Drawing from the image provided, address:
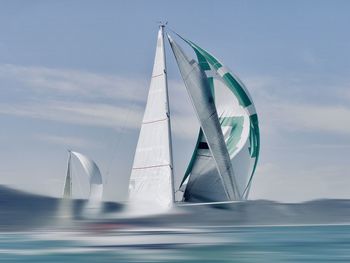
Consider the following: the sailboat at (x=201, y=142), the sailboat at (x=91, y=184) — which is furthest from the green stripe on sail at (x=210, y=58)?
the sailboat at (x=91, y=184)

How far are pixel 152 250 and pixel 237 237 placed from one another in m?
8.98

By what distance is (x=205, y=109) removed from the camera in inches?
1702

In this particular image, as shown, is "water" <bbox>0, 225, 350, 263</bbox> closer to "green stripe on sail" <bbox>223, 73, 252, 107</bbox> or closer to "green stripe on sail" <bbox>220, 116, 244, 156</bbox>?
"green stripe on sail" <bbox>220, 116, 244, 156</bbox>

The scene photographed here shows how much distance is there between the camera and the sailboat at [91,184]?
147 feet

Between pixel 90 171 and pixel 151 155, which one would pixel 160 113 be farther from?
pixel 90 171

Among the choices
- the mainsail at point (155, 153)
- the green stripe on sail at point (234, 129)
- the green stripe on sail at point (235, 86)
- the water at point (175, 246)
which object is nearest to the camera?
the water at point (175, 246)

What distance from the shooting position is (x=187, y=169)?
148 feet

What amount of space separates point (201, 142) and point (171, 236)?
19.3ft

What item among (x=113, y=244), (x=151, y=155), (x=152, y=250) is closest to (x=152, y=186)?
(x=151, y=155)

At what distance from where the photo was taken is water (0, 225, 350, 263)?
2969 cm

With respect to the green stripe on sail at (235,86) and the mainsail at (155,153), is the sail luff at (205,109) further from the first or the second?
the green stripe on sail at (235,86)

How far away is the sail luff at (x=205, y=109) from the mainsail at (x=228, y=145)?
2.22ft

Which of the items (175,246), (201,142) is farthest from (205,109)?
(175,246)

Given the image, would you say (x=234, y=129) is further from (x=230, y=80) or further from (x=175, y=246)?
(x=175, y=246)
